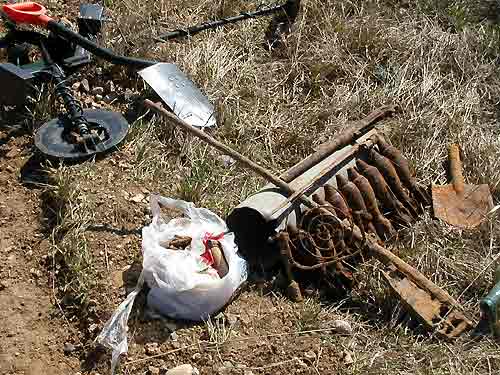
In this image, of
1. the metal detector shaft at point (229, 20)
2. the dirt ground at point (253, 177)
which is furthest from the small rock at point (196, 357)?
the metal detector shaft at point (229, 20)

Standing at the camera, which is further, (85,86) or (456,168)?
(85,86)

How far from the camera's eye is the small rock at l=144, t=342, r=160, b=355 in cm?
304

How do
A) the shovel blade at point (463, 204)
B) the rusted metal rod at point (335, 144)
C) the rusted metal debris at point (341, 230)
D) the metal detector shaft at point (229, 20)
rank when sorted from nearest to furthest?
the rusted metal debris at point (341, 230)
the rusted metal rod at point (335, 144)
the shovel blade at point (463, 204)
the metal detector shaft at point (229, 20)

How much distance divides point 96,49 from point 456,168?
7.76ft

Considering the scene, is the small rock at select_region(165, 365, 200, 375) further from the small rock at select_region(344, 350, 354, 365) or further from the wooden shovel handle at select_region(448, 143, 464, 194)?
the wooden shovel handle at select_region(448, 143, 464, 194)

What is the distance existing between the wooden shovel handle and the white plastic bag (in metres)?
1.59

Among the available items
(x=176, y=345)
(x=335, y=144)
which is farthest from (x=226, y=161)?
(x=176, y=345)

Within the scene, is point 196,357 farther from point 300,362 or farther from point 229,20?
point 229,20

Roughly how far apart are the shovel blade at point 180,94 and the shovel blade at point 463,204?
146 cm

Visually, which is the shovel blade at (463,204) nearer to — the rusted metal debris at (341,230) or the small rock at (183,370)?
the rusted metal debris at (341,230)

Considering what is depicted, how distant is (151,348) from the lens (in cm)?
304

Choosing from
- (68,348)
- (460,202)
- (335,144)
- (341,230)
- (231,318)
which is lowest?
(68,348)

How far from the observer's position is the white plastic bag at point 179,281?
3.06m

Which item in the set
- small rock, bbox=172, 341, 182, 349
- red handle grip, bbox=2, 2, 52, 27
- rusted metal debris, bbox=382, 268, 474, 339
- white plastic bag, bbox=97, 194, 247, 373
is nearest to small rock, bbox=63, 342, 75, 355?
white plastic bag, bbox=97, 194, 247, 373
